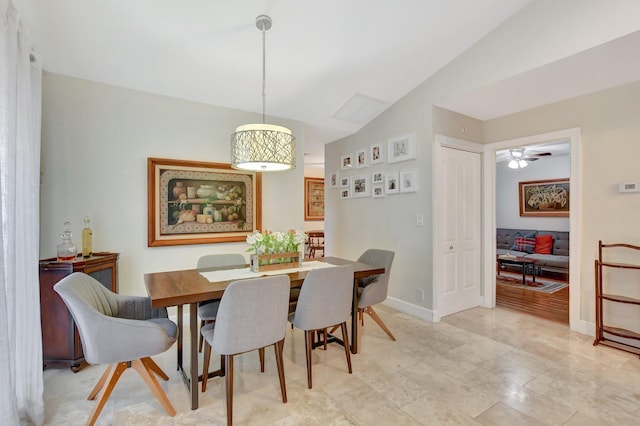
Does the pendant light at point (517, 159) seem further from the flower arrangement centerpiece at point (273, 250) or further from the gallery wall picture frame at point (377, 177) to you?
the flower arrangement centerpiece at point (273, 250)

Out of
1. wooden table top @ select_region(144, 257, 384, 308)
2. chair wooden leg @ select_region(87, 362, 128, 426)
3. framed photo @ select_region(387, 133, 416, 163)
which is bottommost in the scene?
chair wooden leg @ select_region(87, 362, 128, 426)

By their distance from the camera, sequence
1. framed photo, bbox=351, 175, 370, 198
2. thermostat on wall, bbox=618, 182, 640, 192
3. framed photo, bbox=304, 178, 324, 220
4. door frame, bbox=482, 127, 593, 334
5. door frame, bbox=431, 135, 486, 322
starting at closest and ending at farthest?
thermostat on wall, bbox=618, 182, 640, 192
door frame, bbox=482, 127, 593, 334
door frame, bbox=431, 135, 486, 322
framed photo, bbox=351, 175, 370, 198
framed photo, bbox=304, 178, 324, 220

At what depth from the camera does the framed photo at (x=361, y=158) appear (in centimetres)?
452

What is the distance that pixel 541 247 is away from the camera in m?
6.36

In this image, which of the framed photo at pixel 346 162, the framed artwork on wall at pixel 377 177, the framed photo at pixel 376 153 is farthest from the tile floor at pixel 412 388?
the framed photo at pixel 346 162

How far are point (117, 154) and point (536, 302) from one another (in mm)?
5550

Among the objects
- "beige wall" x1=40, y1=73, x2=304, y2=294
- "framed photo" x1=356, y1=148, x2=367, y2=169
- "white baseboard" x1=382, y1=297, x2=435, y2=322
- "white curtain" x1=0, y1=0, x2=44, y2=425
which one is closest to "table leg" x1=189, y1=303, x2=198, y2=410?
"white curtain" x1=0, y1=0, x2=44, y2=425

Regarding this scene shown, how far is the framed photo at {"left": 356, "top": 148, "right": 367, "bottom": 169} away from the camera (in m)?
4.52

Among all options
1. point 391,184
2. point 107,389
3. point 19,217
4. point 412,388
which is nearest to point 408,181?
point 391,184

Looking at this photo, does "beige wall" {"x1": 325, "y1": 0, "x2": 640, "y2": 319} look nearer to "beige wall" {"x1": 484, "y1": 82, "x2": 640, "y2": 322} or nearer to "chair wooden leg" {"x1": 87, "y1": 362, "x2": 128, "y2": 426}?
"beige wall" {"x1": 484, "y1": 82, "x2": 640, "y2": 322}

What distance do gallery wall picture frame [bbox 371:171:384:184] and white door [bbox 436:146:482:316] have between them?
85 cm

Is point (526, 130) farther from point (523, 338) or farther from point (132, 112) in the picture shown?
point (132, 112)

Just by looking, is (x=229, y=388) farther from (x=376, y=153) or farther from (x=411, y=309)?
(x=376, y=153)

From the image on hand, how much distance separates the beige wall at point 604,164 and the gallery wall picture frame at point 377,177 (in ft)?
6.63
